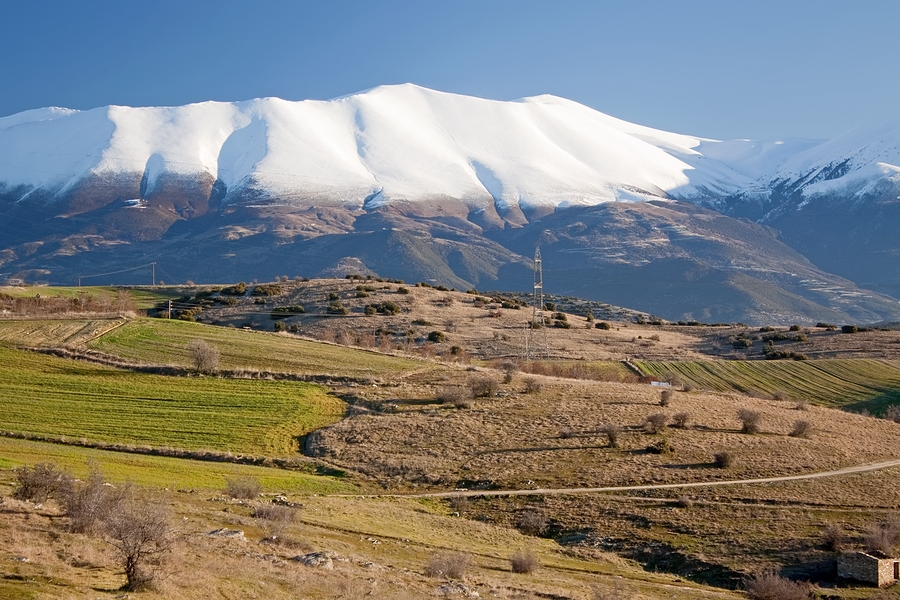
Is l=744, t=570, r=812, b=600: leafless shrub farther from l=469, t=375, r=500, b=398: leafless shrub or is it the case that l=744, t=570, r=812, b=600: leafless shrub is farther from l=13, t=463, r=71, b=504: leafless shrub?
l=469, t=375, r=500, b=398: leafless shrub

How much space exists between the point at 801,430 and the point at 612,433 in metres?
10.3

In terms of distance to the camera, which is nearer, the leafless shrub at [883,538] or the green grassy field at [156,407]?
the leafless shrub at [883,538]

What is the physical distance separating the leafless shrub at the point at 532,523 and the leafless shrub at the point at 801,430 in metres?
17.9

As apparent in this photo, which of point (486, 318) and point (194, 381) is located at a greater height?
point (486, 318)

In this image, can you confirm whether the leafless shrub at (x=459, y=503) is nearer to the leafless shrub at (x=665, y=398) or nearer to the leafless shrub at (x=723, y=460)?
the leafless shrub at (x=723, y=460)

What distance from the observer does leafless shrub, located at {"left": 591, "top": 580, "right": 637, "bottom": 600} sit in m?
21.3

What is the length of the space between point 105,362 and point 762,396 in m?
42.9

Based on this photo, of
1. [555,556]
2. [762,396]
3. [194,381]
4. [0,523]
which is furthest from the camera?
[762,396]

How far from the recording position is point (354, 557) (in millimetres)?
22594

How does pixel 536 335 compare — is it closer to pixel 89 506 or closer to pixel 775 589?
pixel 775 589

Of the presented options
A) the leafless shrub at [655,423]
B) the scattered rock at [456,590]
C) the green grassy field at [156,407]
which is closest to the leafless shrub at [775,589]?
the scattered rock at [456,590]

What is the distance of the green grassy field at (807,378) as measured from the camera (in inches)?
2497

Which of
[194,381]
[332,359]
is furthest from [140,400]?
[332,359]

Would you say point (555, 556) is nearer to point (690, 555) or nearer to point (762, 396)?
point (690, 555)
